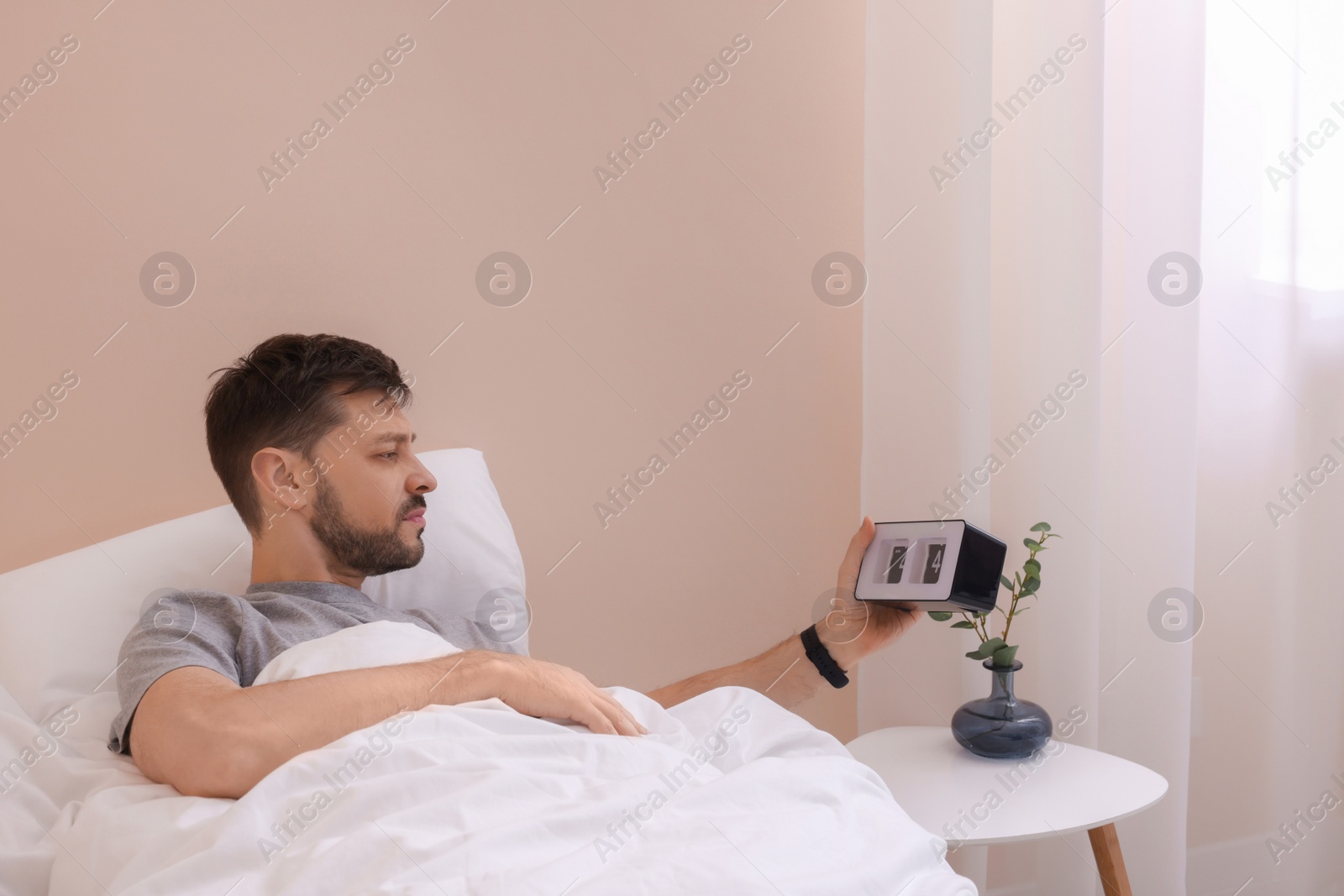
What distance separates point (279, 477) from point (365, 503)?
4.3 inches

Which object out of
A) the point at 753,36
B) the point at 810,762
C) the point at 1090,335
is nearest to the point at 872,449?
the point at 1090,335

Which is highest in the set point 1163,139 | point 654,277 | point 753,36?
point 753,36

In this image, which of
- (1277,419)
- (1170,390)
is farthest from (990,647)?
(1277,419)

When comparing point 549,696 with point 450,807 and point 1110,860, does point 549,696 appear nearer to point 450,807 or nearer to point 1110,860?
point 450,807

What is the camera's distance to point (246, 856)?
0.68m

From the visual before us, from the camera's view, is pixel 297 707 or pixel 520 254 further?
pixel 520 254

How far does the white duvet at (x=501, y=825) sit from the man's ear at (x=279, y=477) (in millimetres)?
376

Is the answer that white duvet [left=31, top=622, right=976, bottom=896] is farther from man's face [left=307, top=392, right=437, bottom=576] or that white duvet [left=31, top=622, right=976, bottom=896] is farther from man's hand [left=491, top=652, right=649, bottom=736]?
man's face [left=307, top=392, right=437, bottom=576]

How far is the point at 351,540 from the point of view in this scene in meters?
1.19

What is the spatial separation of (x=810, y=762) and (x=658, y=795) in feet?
0.50

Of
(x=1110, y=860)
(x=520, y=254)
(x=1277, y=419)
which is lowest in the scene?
(x=1110, y=860)

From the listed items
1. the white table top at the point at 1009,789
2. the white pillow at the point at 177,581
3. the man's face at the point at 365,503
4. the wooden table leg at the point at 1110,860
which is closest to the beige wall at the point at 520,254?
the white pillow at the point at 177,581

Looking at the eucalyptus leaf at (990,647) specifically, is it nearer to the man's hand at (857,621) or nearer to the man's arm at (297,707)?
the man's hand at (857,621)

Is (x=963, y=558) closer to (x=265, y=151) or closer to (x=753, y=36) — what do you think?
(x=753, y=36)
